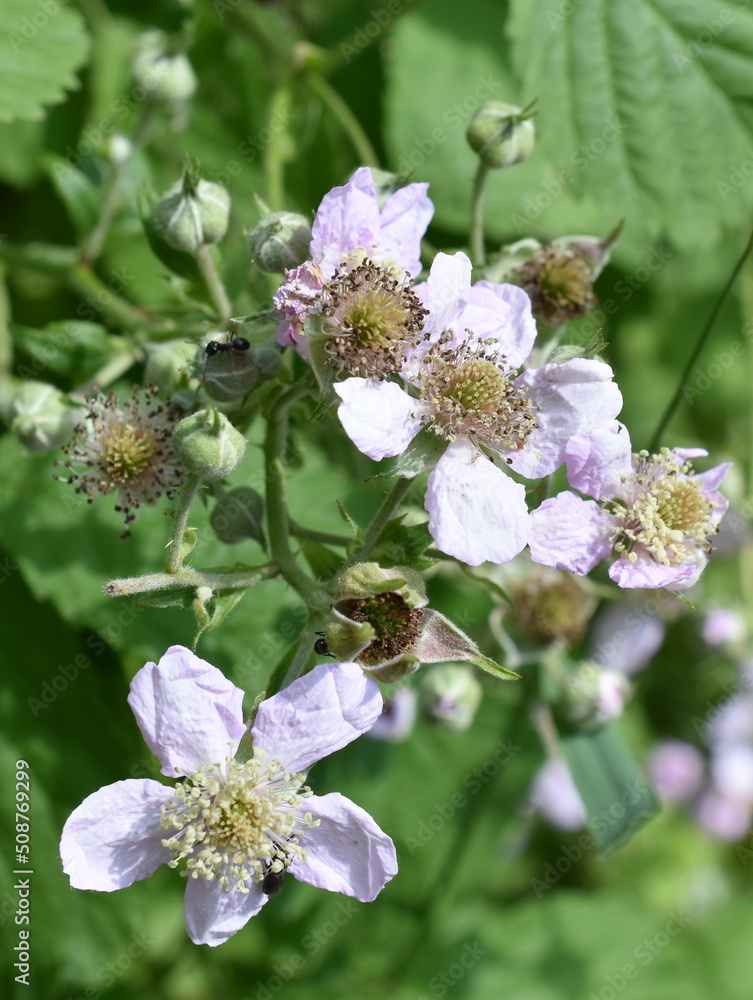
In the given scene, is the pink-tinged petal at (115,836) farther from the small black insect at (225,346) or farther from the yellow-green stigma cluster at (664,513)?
the yellow-green stigma cluster at (664,513)

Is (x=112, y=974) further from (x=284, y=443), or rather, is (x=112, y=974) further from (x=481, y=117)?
(x=481, y=117)

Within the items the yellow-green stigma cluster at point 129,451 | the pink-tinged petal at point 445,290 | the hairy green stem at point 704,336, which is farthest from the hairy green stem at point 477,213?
the yellow-green stigma cluster at point 129,451

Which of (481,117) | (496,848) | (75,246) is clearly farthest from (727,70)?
(496,848)

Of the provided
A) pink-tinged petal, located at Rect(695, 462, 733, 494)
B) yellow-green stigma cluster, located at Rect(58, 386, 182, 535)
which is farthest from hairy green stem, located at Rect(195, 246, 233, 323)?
pink-tinged petal, located at Rect(695, 462, 733, 494)

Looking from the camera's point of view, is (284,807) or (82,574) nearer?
(284,807)

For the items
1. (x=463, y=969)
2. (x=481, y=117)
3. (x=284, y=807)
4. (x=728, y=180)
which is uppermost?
(x=481, y=117)

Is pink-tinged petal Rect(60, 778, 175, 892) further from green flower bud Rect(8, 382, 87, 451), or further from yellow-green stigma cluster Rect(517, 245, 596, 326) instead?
yellow-green stigma cluster Rect(517, 245, 596, 326)
